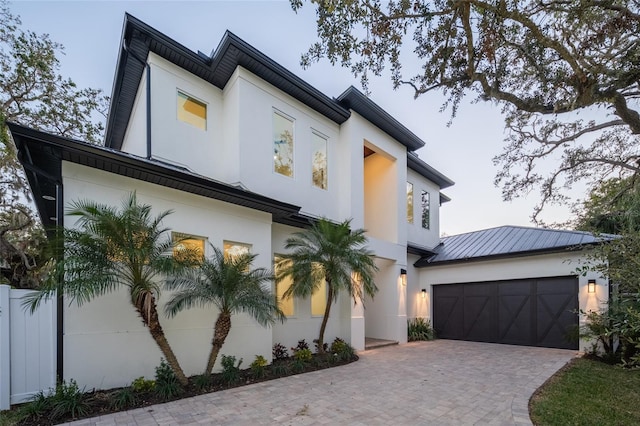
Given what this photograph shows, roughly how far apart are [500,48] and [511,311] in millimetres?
9756

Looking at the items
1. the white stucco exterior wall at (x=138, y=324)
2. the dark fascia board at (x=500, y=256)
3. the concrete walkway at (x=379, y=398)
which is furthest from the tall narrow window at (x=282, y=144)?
the dark fascia board at (x=500, y=256)

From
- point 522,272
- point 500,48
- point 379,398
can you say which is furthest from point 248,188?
point 522,272

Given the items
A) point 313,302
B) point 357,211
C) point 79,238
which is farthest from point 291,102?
point 79,238

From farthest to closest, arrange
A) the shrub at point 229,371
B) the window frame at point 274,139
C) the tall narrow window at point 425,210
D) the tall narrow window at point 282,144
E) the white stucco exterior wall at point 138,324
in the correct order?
the tall narrow window at point 425,210, the tall narrow window at point 282,144, the window frame at point 274,139, the shrub at point 229,371, the white stucco exterior wall at point 138,324

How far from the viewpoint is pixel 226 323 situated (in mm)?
6309

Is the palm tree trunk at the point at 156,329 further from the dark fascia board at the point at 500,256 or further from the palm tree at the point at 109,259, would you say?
the dark fascia board at the point at 500,256

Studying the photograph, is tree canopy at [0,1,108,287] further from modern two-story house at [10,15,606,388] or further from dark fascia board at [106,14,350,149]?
dark fascia board at [106,14,350,149]

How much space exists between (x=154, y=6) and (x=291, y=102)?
489cm

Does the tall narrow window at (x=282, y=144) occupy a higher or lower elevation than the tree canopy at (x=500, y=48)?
lower

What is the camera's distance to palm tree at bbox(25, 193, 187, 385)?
15.6ft

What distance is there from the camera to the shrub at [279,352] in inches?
337

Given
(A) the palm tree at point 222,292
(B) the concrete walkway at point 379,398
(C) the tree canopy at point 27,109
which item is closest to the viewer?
(B) the concrete walkway at point 379,398

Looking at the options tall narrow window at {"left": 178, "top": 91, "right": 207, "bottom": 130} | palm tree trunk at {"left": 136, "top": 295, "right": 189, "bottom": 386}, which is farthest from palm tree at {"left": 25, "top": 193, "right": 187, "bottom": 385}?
tall narrow window at {"left": 178, "top": 91, "right": 207, "bottom": 130}

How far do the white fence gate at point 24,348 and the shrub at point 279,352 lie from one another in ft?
15.6
